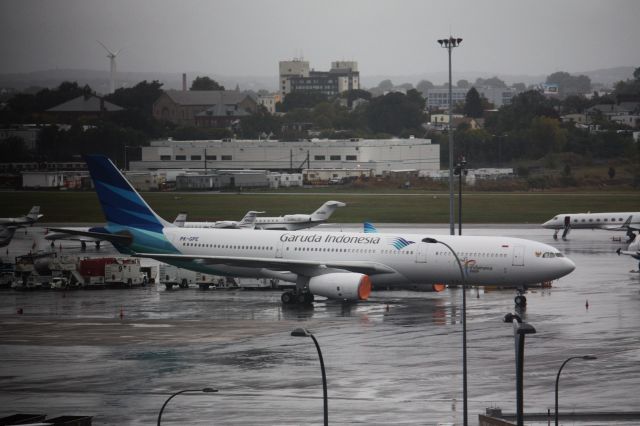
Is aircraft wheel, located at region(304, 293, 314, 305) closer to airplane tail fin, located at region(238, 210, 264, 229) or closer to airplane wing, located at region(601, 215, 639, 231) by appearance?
airplane tail fin, located at region(238, 210, 264, 229)

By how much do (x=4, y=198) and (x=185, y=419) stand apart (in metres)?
143

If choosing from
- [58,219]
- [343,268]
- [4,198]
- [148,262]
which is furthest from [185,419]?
[4,198]

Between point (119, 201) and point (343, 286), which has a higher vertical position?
point (119, 201)

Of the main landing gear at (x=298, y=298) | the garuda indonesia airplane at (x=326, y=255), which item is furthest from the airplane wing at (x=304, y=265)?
the main landing gear at (x=298, y=298)

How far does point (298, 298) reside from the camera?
76312 mm

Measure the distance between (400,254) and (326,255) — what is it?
211 inches

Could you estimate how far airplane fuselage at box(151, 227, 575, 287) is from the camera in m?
73.5

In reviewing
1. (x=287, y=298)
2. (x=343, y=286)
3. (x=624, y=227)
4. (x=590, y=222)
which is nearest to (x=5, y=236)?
(x=287, y=298)

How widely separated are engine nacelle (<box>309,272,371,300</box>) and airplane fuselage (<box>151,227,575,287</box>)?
2.38m

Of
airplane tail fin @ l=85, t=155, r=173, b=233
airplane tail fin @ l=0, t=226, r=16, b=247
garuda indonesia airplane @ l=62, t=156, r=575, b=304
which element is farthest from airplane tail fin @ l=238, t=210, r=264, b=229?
garuda indonesia airplane @ l=62, t=156, r=575, b=304

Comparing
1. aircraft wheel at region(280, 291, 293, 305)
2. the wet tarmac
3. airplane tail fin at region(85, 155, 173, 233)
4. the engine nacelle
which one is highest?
airplane tail fin at region(85, 155, 173, 233)

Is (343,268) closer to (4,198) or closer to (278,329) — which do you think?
(278,329)

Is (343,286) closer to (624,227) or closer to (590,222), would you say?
(624,227)

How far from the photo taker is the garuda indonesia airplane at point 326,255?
242 feet
